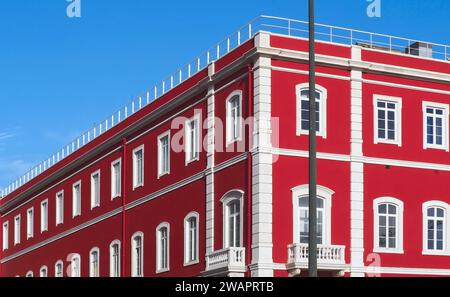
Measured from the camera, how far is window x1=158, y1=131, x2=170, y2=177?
43.3 m

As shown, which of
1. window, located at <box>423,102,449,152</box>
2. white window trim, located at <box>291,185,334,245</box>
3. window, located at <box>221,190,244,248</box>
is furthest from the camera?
window, located at <box>423,102,449,152</box>

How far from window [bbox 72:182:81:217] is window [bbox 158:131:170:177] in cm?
A: 1282

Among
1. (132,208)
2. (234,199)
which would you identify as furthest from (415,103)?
(132,208)

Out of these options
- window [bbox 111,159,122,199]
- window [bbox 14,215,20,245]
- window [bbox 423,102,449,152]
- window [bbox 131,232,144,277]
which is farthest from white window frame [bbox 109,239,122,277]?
window [bbox 14,215,20,245]

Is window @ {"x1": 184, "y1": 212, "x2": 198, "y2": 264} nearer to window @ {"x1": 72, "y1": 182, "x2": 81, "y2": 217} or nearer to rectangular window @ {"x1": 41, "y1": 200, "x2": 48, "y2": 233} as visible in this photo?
window @ {"x1": 72, "y1": 182, "x2": 81, "y2": 217}

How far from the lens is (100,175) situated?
51719mm

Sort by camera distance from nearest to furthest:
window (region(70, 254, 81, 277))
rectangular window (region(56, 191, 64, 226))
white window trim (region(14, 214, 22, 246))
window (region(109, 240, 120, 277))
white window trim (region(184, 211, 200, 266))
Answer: white window trim (region(184, 211, 200, 266)), window (region(109, 240, 120, 277)), window (region(70, 254, 81, 277)), rectangular window (region(56, 191, 64, 226)), white window trim (region(14, 214, 22, 246))

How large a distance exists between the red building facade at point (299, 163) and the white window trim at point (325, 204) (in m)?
0.05

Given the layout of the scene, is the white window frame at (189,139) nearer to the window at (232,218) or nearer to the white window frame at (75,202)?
the window at (232,218)

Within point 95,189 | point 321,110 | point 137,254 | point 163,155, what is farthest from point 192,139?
point 95,189
